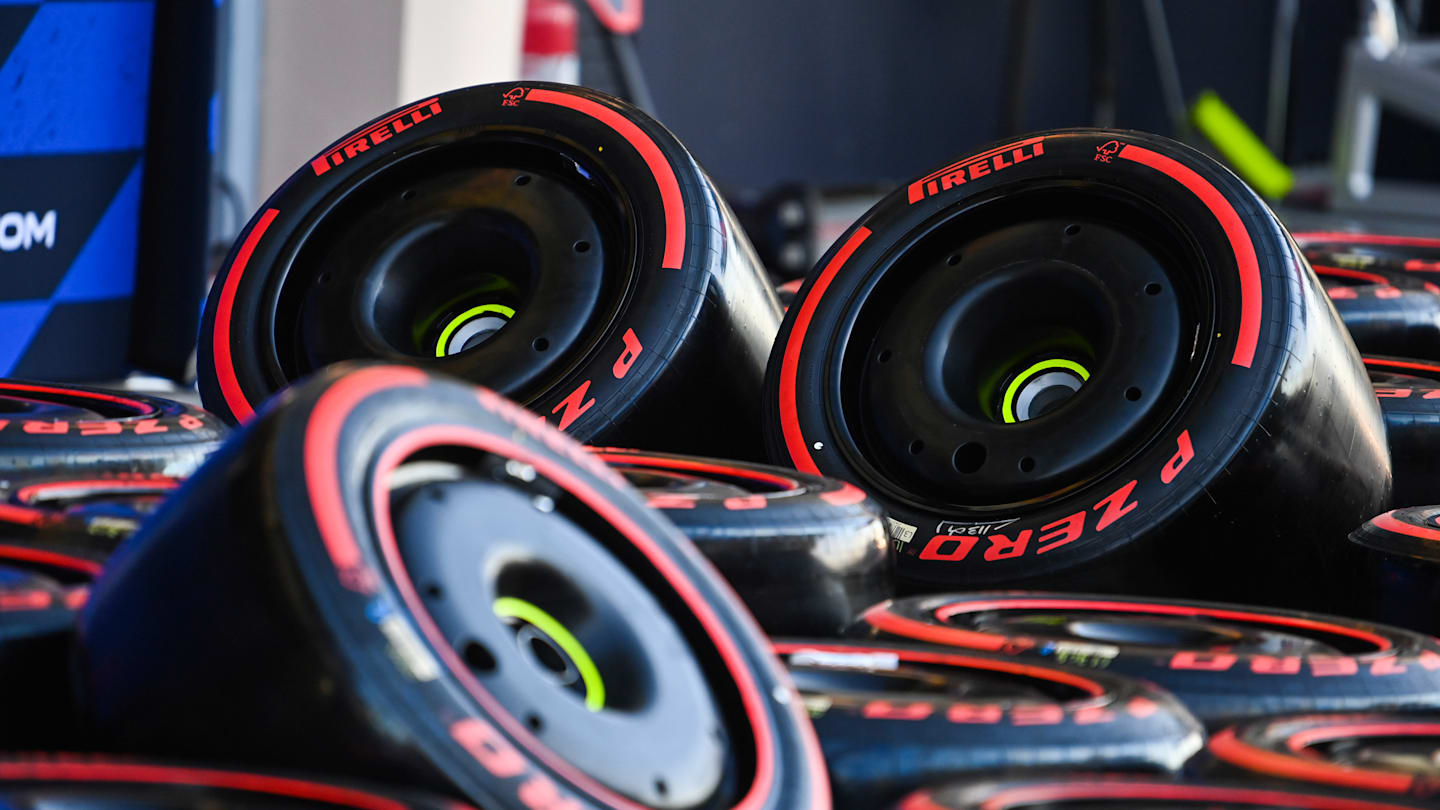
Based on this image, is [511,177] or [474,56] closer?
[511,177]

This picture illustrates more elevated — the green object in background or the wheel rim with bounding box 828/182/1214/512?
the green object in background

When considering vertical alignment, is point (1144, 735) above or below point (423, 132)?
below

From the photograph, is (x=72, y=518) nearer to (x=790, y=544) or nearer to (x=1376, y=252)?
(x=790, y=544)

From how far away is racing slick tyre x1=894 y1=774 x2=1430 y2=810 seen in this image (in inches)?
36.4

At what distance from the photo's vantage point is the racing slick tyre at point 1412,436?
1821mm

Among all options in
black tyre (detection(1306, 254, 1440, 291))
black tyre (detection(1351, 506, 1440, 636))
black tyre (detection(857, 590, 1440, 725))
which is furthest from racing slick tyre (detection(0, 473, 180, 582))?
black tyre (detection(1306, 254, 1440, 291))

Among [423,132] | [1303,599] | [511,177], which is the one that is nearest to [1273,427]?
[1303,599]

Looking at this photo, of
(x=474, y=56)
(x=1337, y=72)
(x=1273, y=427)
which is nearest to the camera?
(x=1273, y=427)

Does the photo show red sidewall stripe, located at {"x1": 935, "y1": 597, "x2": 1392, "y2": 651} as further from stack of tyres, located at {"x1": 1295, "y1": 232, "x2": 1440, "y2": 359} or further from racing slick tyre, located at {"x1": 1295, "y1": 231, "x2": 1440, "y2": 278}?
racing slick tyre, located at {"x1": 1295, "y1": 231, "x2": 1440, "y2": 278}

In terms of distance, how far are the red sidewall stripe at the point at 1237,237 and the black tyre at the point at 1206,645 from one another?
25 cm

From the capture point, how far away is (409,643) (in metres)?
0.83

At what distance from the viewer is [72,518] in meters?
1.20

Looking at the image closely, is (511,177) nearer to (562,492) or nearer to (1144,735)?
(562,492)

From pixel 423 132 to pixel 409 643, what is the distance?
127cm
